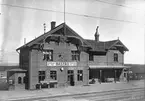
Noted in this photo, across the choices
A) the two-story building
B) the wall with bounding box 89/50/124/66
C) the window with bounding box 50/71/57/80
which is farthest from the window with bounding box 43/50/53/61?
the wall with bounding box 89/50/124/66

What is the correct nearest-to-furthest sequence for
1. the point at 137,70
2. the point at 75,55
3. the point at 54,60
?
1. the point at 137,70
2. the point at 54,60
3. the point at 75,55

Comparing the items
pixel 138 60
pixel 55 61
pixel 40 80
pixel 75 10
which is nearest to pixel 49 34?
pixel 55 61

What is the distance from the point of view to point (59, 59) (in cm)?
1155

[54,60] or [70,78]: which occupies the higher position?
[54,60]

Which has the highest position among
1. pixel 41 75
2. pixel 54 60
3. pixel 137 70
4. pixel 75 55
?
pixel 75 55

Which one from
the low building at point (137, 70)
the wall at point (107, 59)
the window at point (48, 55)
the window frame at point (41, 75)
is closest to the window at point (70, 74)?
the window at point (48, 55)

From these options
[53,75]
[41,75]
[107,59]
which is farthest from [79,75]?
[107,59]

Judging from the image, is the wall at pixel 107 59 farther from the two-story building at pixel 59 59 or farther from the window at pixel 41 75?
the window at pixel 41 75

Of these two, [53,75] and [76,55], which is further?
[76,55]

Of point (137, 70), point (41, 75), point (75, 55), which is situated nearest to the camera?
point (137, 70)

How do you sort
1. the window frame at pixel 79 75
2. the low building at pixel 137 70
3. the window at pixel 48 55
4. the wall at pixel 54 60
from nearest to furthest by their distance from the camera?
the low building at pixel 137 70
the wall at pixel 54 60
the window at pixel 48 55
the window frame at pixel 79 75

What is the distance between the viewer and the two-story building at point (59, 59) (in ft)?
34.6

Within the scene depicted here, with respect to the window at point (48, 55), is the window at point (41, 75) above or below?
below

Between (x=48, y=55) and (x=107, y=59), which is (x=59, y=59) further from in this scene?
(x=107, y=59)
